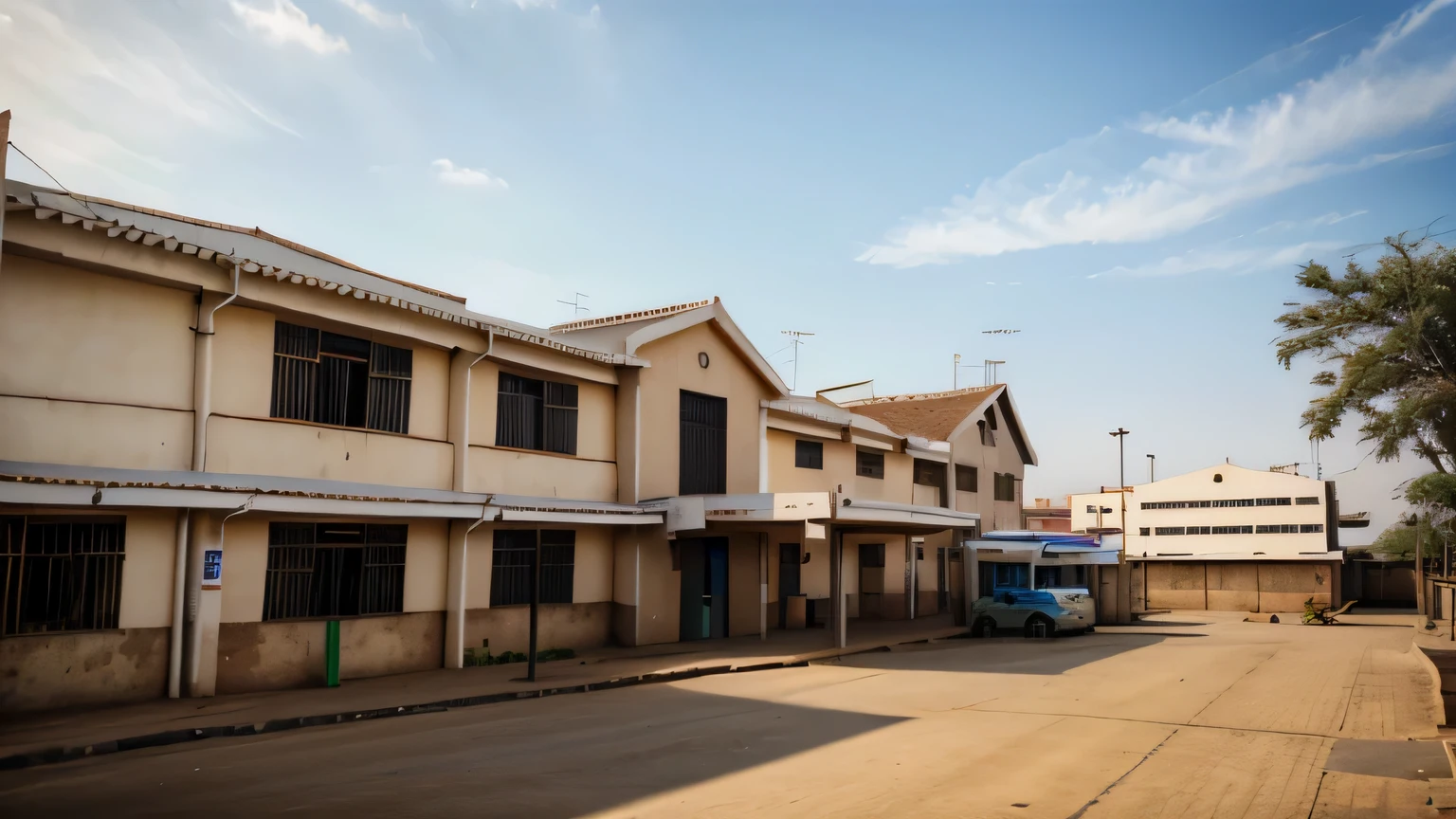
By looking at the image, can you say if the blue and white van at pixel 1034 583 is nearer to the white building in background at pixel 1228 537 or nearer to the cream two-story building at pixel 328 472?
the cream two-story building at pixel 328 472

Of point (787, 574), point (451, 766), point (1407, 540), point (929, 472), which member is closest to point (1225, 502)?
point (1407, 540)

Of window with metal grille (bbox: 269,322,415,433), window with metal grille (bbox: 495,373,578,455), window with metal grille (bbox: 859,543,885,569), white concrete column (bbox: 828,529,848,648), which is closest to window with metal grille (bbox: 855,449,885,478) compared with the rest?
window with metal grille (bbox: 859,543,885,569)

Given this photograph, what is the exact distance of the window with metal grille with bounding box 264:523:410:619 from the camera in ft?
50.9

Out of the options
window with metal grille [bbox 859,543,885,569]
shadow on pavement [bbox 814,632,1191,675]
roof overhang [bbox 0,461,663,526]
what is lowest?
shadow on pavement [bbox 814,632,1191,675]

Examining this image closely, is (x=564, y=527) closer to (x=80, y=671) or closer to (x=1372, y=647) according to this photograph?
(x=80, y=671)

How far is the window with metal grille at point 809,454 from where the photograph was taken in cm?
2944

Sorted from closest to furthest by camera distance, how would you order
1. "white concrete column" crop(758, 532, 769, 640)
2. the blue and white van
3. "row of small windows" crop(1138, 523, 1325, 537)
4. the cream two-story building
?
1. the cream two-story building
2. "white concrete column" crop(758, 532, 769, 640)
3. the blue and white van
4. "row of small windows" crop(1138, 523, 1325, 537)

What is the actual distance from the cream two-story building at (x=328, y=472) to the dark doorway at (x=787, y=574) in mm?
1254

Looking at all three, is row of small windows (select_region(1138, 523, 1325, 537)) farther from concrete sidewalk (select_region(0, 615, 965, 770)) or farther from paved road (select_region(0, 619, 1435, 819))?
paved road (select_region(0, 619, 1435, 819))

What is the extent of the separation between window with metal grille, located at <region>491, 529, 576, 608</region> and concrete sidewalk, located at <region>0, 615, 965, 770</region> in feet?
4.56

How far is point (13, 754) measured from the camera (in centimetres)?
995

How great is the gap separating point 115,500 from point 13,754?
3.49m

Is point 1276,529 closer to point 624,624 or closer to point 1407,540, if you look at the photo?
point 1407,540

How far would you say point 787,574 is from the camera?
2852 centimetres
